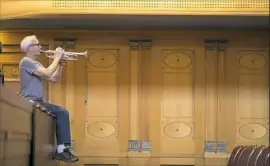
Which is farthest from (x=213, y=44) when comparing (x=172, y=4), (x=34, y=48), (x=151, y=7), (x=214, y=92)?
(x=34, y=48)

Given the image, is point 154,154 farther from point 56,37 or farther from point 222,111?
point 56,37

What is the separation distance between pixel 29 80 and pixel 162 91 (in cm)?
451

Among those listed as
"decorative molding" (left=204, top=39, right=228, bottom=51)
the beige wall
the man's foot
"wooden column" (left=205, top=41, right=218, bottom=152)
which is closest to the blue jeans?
the man's foot

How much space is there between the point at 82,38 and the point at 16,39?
115cm

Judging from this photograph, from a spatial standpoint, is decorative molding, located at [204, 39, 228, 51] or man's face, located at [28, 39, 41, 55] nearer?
man's face, located at [28, 39, 41, 55]

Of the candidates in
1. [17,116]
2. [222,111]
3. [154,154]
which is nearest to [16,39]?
[154,154]

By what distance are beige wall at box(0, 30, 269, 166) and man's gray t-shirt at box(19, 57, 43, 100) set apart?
4.14m

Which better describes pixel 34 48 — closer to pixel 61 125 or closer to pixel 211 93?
pixel 61 125

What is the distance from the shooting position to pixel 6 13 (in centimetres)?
891

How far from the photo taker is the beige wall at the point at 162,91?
958cm

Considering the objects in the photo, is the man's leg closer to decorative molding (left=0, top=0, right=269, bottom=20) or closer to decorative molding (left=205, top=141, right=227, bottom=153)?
decorative molding (left=0, top=0, right=269, bottom=20)

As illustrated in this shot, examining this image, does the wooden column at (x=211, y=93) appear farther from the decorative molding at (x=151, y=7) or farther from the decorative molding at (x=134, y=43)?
the decorative molding at (x=134, y=43)

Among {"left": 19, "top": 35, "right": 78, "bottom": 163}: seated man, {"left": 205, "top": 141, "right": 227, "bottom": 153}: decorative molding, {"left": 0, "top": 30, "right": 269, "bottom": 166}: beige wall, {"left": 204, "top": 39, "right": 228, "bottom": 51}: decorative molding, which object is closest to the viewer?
{"left": 19, "top": 35, "right": 78, "bottom": 163}: seated man

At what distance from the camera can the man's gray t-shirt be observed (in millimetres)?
5387
